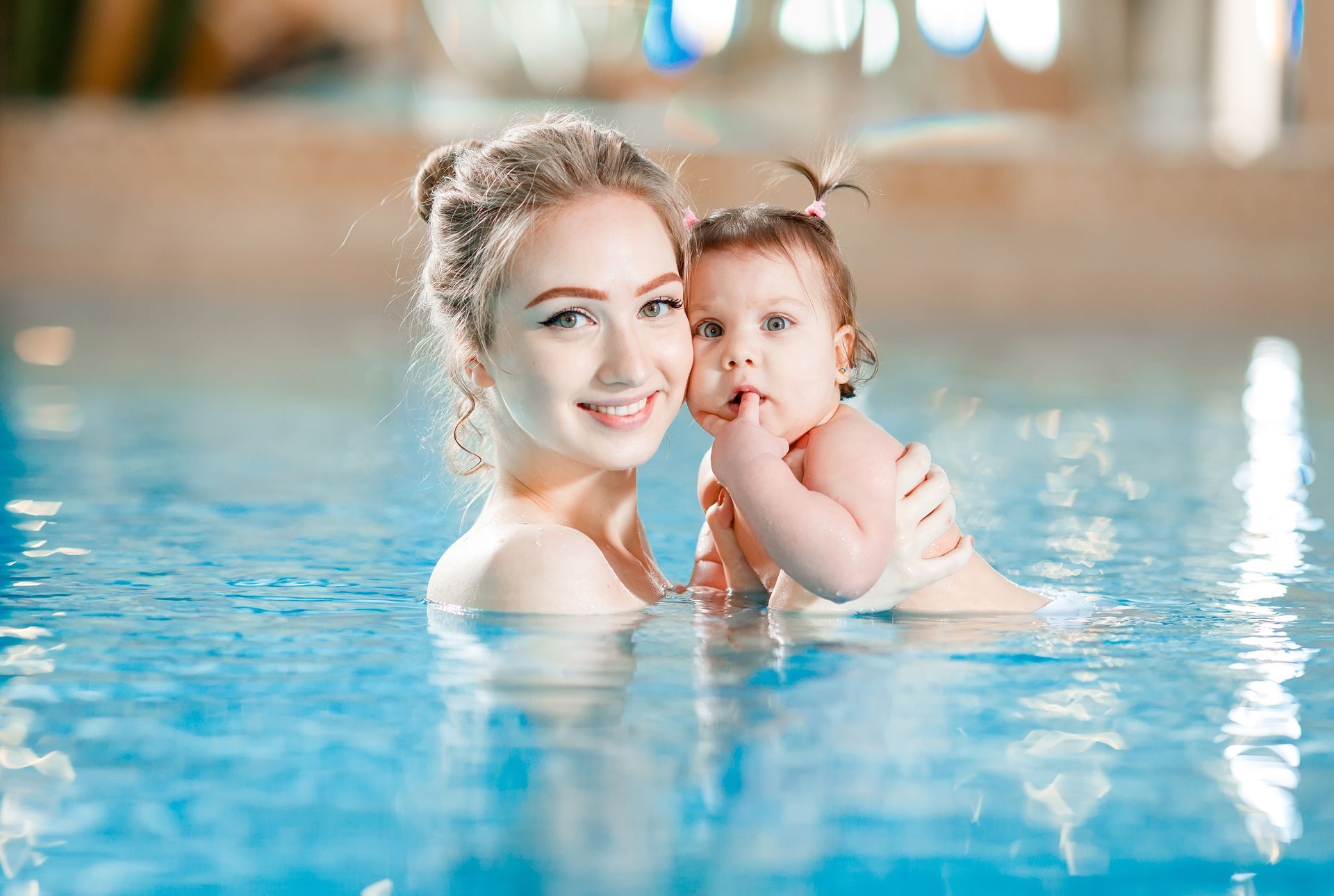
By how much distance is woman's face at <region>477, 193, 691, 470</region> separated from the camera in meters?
2.37

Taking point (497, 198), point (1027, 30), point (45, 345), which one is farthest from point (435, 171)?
point (1027, 30)

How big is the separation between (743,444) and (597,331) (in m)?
0.29

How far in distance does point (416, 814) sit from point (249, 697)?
0.52m

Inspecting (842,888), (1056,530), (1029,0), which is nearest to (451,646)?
(842,888)

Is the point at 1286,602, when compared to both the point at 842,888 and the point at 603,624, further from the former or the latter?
the point at 842,888

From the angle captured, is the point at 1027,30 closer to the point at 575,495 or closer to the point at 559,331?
the point at 575,495

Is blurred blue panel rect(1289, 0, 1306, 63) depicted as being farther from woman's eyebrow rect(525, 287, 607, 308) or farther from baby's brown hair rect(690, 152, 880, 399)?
woman's eyebrow rect(525, 287, 607, 308)

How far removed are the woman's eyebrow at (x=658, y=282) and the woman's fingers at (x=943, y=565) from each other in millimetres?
601

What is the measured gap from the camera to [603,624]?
2.41 m

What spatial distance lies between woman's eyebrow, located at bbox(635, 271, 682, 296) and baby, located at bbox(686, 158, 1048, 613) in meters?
0.07

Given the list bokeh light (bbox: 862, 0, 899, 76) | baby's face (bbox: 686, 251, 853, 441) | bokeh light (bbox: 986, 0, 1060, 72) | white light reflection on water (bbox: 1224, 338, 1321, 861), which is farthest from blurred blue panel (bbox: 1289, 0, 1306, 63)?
baby's face (bbox: 686, 251, 853, 441)

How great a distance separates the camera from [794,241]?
2.45 meters

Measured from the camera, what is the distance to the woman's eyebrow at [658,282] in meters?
2.37

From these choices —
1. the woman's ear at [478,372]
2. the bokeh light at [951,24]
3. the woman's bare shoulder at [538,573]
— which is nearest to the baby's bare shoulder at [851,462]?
the woman's bare shoulder at [538,573]
